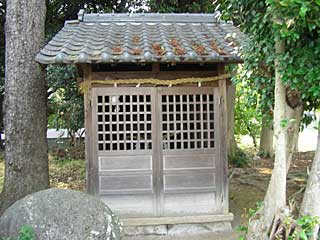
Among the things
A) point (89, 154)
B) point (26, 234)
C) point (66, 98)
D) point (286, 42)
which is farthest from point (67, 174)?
point (286, 42)

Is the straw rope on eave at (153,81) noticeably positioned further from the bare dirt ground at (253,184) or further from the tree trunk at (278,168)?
the bare dirt ground at (253,184)

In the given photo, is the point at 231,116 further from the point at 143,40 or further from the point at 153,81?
the point at 143,40

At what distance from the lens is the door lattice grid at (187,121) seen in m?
6.44

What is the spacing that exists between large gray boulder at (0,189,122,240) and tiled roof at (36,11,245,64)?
1852 mm

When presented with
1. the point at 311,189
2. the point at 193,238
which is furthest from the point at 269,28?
the point at 193,238

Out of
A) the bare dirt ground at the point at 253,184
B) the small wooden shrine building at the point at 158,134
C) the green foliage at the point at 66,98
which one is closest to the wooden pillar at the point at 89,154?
the small wooden shrine building at the point at 158,134

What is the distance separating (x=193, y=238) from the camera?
6309 mm

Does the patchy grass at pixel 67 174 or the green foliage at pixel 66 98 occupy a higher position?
the green foliage at pixel 66 98

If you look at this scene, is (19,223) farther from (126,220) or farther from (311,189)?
(311,189)

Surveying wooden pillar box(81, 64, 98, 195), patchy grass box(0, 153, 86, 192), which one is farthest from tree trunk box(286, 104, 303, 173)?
patchy grass box(0, 153, 86, 192)

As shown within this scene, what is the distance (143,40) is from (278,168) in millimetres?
2885

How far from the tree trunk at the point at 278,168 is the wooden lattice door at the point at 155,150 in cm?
180

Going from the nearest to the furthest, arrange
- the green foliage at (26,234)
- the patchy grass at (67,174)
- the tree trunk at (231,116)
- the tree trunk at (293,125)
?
the green foliage at (26,234)
the tree trunk at (293,125)
the patchy grass at (67,174)
the tree trunk at (231,116)

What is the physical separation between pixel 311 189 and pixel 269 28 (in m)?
1.87
